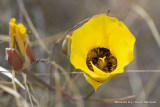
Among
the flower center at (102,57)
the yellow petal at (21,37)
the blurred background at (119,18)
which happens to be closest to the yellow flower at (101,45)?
the flower center at (102,57)

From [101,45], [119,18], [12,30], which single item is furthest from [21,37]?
[119,18]

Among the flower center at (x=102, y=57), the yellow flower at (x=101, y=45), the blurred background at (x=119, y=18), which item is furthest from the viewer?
the blurred background at (x=119, y=18)

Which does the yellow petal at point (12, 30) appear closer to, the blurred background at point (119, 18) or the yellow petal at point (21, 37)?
the yellow petal at point (21, 37)

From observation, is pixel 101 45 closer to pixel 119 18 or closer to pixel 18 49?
pixel 18 49

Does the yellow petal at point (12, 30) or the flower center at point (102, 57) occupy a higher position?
the yellow petal at point (12, 30)

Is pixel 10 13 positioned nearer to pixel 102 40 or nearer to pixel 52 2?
pixel 52 2

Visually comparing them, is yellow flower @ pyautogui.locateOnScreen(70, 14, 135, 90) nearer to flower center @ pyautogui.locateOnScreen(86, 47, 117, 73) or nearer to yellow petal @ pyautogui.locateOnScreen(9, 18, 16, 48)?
flower center @ pyautogui.locateOnScreen(86, 47, 117, 73)

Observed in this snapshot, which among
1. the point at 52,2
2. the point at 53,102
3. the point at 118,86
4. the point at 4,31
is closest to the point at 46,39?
the point at 4,31
